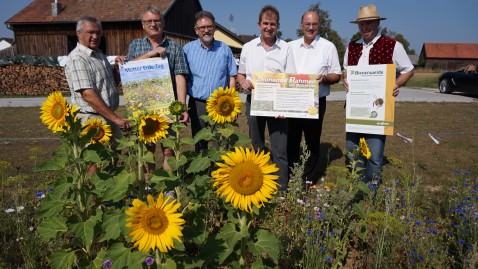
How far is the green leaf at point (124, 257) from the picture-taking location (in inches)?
75.3

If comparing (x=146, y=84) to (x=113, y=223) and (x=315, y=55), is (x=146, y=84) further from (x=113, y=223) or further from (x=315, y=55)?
(x=315, y=55)

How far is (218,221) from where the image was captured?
349 centimetres

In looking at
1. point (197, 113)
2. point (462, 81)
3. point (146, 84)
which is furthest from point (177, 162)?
point (462, 81)

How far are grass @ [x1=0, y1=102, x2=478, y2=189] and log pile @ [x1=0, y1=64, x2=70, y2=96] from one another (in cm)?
833

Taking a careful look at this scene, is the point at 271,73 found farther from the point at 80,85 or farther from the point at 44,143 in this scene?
the point at 44,143

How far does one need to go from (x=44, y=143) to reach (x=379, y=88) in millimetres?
6858

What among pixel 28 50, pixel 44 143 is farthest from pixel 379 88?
pixel 28 50

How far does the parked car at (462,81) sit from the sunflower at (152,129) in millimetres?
21683

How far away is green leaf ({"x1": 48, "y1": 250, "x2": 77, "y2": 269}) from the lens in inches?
90.3

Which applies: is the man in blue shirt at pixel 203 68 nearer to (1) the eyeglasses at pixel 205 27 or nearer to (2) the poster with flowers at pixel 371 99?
(1) the eyeglasses at pixel 205 27

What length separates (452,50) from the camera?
257 ft

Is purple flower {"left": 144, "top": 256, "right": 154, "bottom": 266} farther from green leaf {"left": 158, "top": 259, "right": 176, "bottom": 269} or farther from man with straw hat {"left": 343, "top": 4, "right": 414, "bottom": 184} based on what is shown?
man with straw hat {"left": 343, "top": 4, "right": 414, "bottom": 184}

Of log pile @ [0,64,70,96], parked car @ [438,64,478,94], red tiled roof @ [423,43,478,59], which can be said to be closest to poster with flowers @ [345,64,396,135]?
parked car @ [438,64,478,94]

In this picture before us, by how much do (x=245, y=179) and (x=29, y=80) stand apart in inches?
913
